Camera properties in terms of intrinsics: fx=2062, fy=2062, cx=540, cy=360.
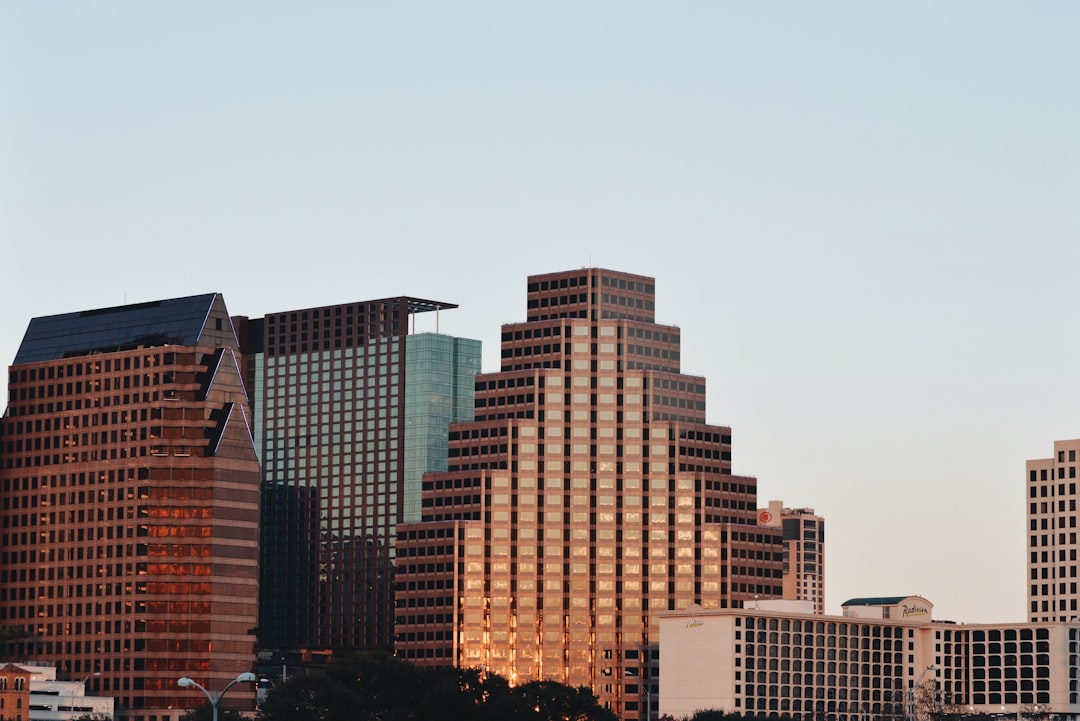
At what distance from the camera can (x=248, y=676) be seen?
15800 cm

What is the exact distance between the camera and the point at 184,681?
158500mm

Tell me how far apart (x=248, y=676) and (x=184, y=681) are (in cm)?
504
